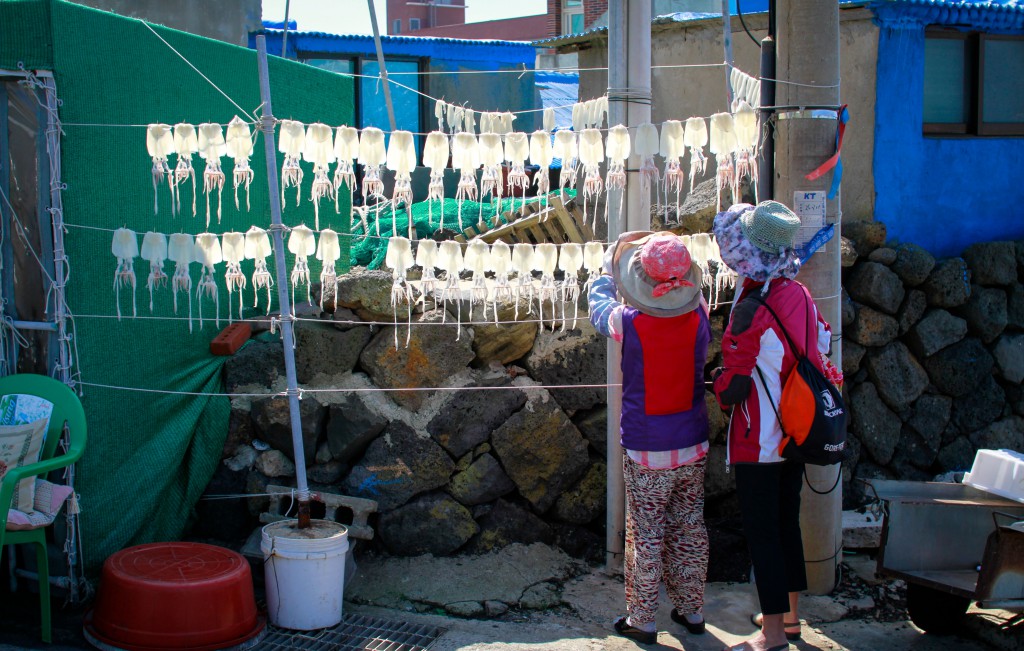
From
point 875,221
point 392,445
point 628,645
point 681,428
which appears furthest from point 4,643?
point 875,221

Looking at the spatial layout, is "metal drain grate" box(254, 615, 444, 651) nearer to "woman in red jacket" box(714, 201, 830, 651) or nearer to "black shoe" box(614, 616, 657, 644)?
"black shoe" box(614, 616, 657, 644)

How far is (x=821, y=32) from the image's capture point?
15.3 feet

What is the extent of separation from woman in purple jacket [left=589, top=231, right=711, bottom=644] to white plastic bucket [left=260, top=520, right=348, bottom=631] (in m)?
1.40

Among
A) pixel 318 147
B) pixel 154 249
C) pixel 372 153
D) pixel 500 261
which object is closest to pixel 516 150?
pixel 500 261

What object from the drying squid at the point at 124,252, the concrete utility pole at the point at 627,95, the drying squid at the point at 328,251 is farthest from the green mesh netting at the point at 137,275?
the concrete utility pole at the point at 627,95

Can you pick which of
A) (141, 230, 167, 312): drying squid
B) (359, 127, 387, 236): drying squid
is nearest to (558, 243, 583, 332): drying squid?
(359, 127, 387, 236): drying squid

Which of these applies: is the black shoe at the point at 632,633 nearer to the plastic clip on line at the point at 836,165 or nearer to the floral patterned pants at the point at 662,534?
the floral patterned pants at the point at 662,534

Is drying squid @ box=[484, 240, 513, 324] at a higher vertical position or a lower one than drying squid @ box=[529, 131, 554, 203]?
lower

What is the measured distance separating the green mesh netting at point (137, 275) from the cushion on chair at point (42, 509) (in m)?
0.27

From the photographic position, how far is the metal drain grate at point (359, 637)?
4.30 m

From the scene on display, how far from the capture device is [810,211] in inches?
186

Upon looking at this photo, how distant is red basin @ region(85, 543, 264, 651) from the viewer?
4070mm

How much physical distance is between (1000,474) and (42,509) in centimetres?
454

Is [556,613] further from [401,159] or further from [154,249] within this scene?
[154,249]
